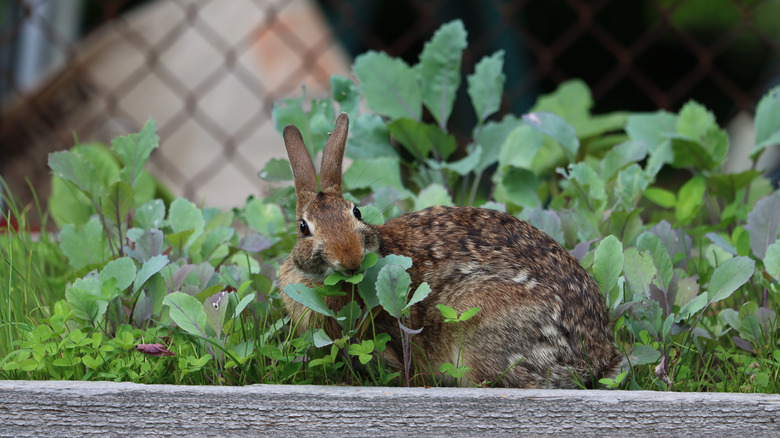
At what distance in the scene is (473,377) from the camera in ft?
6.58

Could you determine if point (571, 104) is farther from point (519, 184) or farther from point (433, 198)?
point (433, 198)

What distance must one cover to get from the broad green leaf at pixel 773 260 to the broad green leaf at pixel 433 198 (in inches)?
39.1

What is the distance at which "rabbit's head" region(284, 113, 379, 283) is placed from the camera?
194 cm

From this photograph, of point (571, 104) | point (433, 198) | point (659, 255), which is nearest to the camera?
point (659, 255)

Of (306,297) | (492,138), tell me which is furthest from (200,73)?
(306,297)

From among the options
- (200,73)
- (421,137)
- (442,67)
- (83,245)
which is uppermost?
(200,73)

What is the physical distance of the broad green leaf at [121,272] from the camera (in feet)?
7.08

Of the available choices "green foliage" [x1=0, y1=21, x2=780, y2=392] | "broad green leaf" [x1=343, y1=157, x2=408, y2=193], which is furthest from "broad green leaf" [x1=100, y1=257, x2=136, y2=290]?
"broad green leaf" [x1=343, y1=157, x2=408, y2=193]

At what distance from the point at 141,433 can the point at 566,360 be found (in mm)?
953

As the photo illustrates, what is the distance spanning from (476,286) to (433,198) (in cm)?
84

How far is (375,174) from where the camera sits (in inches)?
120

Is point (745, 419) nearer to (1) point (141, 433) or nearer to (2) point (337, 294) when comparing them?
(2) point (337, 294)

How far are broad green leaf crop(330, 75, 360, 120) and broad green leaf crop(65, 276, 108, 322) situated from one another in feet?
3.76

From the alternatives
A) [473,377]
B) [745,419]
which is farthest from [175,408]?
[745,419]
